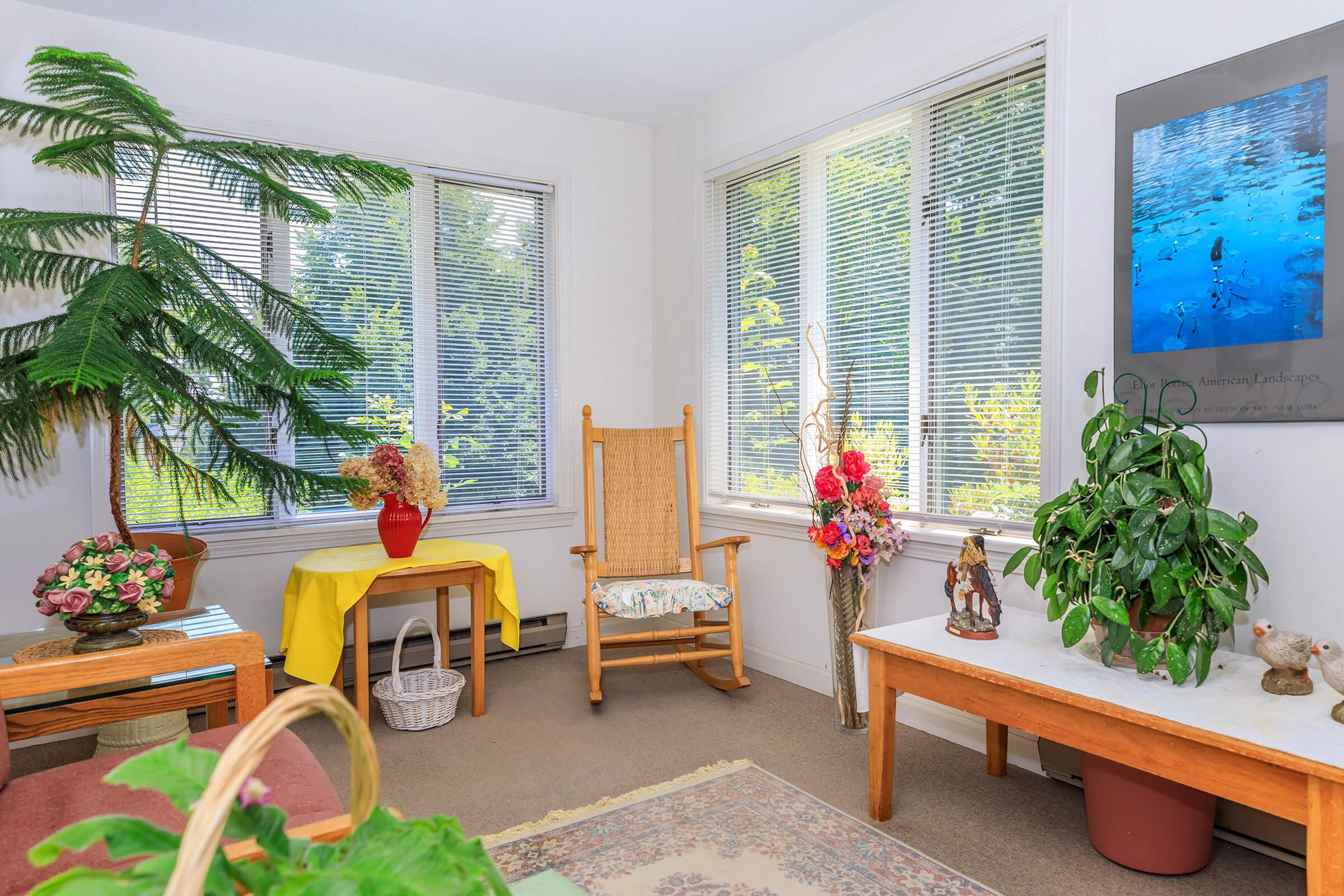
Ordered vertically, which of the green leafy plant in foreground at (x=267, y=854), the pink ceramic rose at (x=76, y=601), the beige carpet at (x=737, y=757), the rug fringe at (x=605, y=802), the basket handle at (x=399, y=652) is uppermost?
the green leafy plant in foreground at (x=267, y=854)

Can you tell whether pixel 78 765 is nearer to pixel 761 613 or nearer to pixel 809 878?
pixel 809 878

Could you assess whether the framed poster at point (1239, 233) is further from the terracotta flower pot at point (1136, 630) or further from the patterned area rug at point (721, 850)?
the patterned area rug at point (721, 850)

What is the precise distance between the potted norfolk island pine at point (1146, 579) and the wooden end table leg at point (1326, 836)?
14.0 inches

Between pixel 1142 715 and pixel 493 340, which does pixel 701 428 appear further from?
pixel 1142 715

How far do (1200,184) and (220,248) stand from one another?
3386 mm

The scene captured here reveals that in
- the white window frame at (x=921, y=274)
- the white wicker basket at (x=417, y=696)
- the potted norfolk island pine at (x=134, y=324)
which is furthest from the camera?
the white wicker basket at (x=417, y=696)

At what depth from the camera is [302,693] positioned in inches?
27.2

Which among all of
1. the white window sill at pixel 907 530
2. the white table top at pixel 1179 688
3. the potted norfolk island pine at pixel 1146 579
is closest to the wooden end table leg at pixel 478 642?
the white window sill at pixel 907 530

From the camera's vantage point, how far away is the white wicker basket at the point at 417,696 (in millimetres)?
2896

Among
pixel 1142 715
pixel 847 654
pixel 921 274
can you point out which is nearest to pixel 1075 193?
pixel 921 274

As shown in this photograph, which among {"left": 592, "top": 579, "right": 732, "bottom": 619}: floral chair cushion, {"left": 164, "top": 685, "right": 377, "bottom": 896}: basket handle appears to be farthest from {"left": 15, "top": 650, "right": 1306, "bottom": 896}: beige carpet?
{"left": 164, "top": 685, "right": 377, "bottom": 896}: basket handle

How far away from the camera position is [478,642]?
10.1 ft

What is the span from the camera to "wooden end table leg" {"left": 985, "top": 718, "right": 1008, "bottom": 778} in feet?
8.09

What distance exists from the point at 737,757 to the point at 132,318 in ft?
7.18
